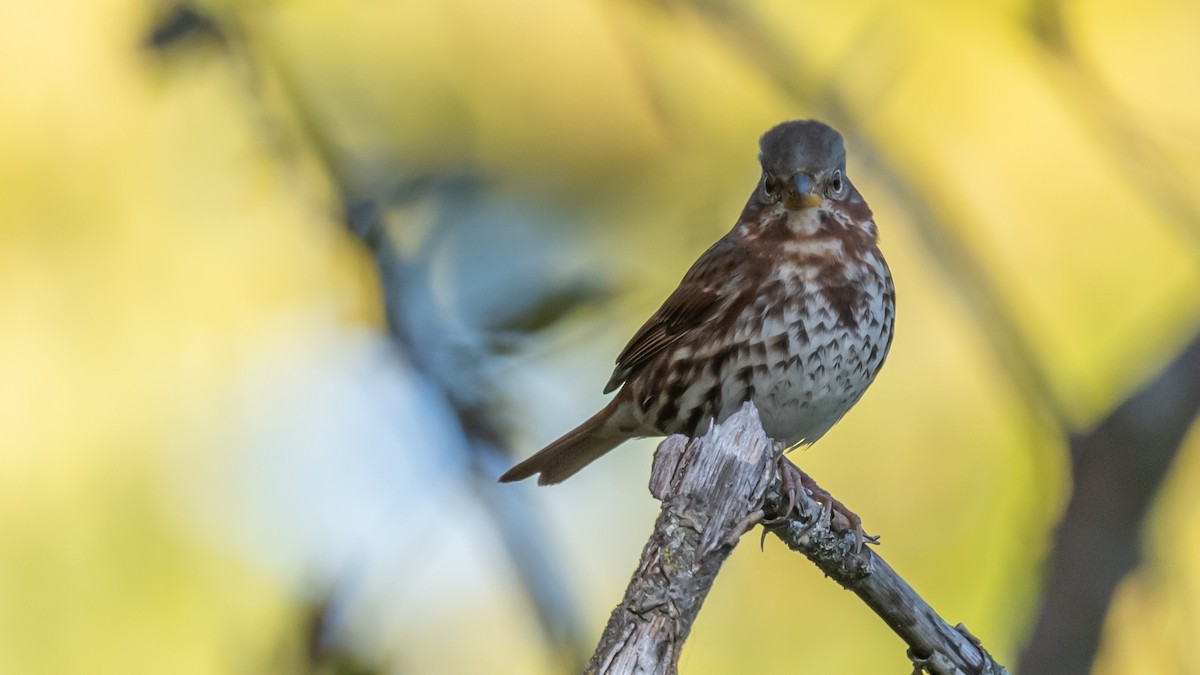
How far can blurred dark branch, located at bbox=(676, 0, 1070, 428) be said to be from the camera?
16.1 ft

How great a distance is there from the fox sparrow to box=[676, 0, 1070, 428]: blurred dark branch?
82 cm

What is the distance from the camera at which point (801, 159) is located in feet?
13.3

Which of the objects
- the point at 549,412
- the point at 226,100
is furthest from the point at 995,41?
the point at 226,100

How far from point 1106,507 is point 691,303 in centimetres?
167

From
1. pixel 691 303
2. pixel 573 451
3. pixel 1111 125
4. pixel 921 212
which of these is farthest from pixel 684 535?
pixel 1111 125

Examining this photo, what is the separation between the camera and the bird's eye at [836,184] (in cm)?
416

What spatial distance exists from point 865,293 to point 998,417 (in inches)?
51.5

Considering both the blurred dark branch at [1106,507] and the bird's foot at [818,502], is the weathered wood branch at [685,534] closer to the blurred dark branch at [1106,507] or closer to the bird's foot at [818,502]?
the bird's foot at [818,502]

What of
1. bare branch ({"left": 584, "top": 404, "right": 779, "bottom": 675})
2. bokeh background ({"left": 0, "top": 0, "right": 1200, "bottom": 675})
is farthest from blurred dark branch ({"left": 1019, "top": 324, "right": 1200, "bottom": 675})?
bare branch ({"left": 584, "top": 404, "right": 779, "bottom": 675})

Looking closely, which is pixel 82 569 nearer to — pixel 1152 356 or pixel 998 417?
pixel 998 417

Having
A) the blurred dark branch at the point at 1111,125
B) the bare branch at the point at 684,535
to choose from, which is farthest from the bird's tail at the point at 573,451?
the blurred dark branch at the point at 1111,125

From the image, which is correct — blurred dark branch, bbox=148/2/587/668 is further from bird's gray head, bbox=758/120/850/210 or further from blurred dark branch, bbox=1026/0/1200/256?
blurred dark branch, bbox=1026/0/1200/256

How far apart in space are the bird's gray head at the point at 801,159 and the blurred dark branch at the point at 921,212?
1.07 m

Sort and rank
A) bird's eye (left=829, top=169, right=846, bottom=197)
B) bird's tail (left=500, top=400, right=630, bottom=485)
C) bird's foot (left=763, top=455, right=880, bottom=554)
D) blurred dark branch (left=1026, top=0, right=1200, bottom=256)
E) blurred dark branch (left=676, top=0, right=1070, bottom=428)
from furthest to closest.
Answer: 1. blurred dark branch (left=1026, top=0, right=1200, bottom=256)
2. blurred dark branch (left=676, top=0, right=1070, bottom=428)
3. bird's tail (left=500, top=400, right=630, bottom=485)
4. bird's eye (left=829, top=169, right=846, bottom=197)
5. bird's foot (left=763, top=455, right=880, bottom=554)
